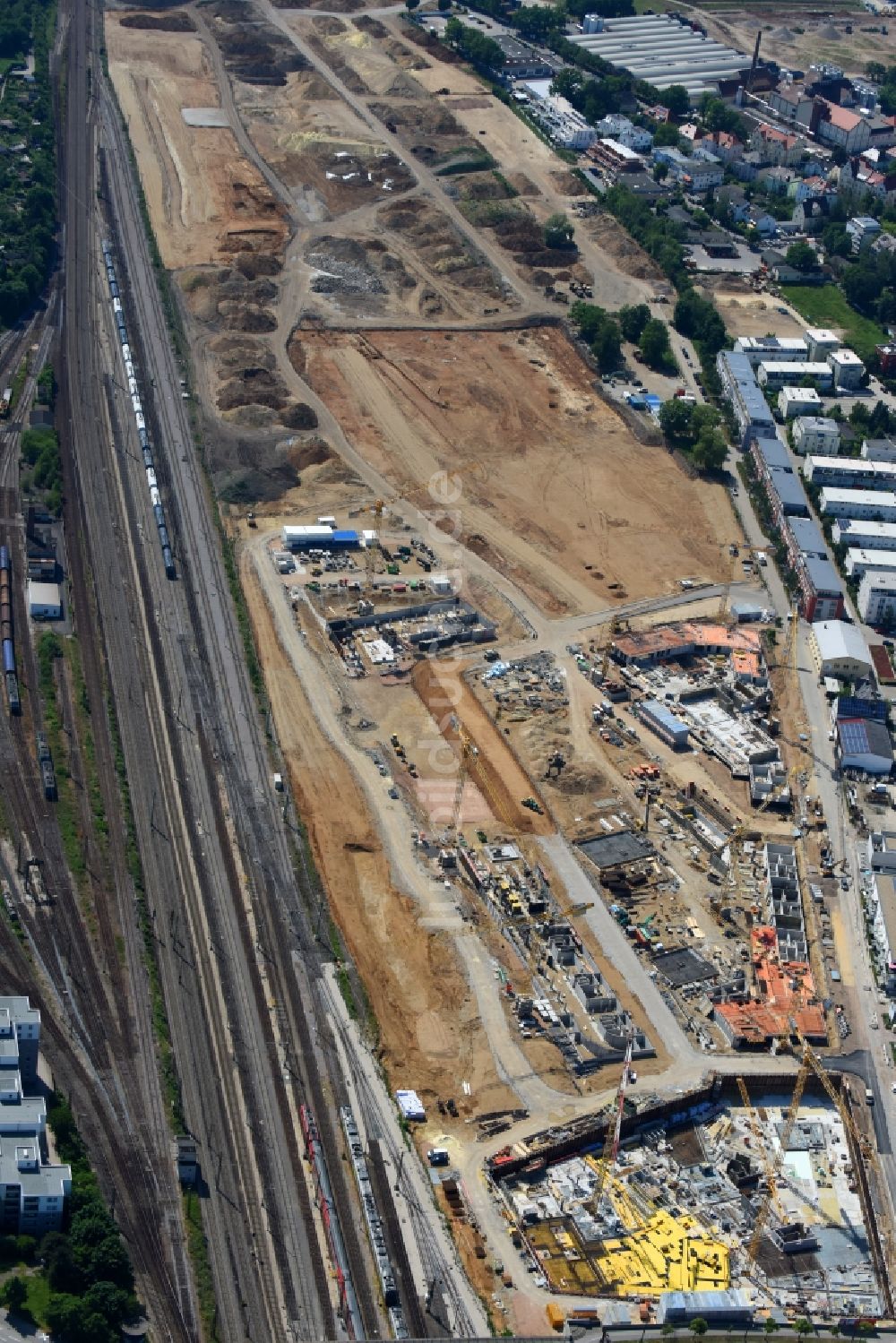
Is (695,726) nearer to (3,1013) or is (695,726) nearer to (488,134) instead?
(3,1013)

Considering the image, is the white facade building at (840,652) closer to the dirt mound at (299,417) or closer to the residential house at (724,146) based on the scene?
the dirt mound at (299,417)

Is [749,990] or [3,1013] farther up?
[3,1013]

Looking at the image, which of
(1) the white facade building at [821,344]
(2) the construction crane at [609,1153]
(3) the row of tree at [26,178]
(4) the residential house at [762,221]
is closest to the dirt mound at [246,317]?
(3) the row of tree at [26,178]

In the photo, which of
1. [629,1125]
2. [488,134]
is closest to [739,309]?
[488,134]

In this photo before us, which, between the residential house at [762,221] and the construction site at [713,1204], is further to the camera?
the residential house at [762,221]

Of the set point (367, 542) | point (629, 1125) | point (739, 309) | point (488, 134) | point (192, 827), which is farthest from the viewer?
point (488, 134)

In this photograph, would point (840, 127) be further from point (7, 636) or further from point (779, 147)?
point (7, 636)

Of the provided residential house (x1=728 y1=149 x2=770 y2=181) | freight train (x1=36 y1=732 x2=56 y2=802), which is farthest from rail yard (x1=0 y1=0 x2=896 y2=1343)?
residential house (x1=728 y1=149 x2=770 y2=181)
